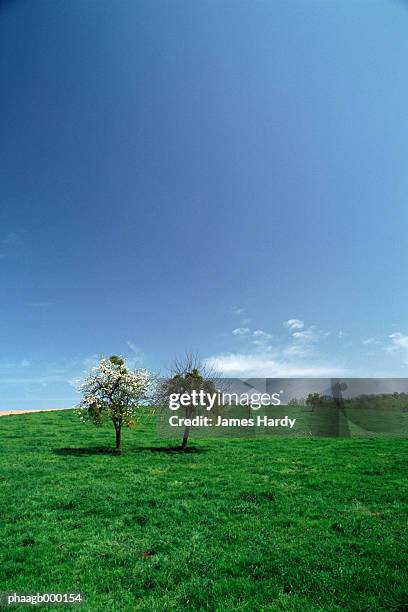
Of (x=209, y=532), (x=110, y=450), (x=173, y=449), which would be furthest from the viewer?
(x=173, y=449)

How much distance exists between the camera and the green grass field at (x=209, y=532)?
31.7 ft

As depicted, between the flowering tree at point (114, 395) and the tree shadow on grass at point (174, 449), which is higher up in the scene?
the flowering tree at point (114, 395)

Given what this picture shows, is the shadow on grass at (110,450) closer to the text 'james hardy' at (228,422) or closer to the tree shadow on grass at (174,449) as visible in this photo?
the tree shadow on grass at (174,449)

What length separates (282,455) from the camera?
92.5 feet

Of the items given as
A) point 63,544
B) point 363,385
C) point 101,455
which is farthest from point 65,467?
point 363,385

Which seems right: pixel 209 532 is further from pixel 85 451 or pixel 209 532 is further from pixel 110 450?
pixel 85 451

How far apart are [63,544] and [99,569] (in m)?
2.31

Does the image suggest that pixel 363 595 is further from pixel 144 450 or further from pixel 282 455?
pixel 144 450

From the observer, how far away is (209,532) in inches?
519

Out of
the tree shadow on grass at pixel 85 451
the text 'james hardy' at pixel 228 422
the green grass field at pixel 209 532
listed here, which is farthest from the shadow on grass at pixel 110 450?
the green grass field at pixel 209 532

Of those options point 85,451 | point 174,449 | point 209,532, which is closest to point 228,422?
point 174,449

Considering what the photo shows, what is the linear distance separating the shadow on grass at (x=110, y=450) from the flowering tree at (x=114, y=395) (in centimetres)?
111

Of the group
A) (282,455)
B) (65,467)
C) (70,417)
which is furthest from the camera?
(70,417)

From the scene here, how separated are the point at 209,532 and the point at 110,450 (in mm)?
19138
